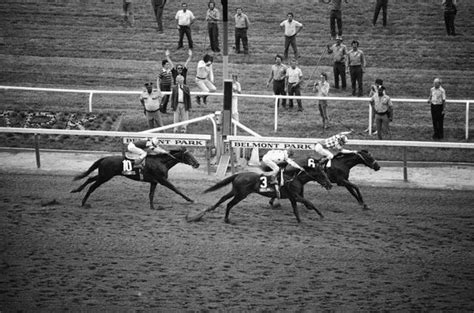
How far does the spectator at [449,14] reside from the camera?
22875mm

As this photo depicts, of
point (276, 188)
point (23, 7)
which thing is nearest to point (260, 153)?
point (276, 188)

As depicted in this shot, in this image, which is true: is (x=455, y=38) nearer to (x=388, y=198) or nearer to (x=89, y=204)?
(x=388, y=198)

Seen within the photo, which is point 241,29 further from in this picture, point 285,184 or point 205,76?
point 285,184

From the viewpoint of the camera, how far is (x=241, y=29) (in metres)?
22.2

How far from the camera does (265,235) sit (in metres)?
13.3

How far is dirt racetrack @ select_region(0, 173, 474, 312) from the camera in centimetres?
1096

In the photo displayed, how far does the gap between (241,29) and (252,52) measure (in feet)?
3.08

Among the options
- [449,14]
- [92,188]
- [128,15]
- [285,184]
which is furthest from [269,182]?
[128,15]

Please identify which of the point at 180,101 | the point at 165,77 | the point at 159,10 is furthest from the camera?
the point at 159,10

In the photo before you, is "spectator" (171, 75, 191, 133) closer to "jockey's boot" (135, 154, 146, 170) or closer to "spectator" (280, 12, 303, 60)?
"jockey's boot" (135, 154, 146, 170)

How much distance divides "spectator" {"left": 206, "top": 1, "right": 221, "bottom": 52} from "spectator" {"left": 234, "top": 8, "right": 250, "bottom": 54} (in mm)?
485

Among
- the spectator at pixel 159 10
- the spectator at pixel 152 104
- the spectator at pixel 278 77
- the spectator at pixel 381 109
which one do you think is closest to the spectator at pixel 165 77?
the spectator at pixel 152 104

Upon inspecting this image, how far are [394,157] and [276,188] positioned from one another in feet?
15.1

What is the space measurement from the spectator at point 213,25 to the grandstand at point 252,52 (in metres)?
0.36
